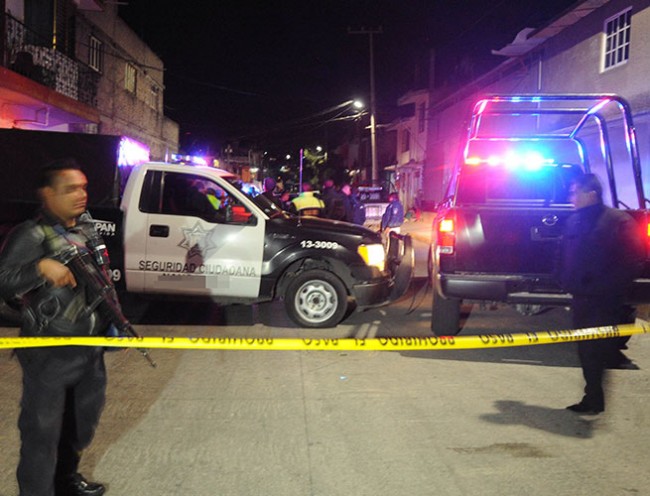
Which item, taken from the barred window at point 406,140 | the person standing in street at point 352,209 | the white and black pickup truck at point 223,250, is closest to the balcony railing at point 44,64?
the person standing in street at point 352,209

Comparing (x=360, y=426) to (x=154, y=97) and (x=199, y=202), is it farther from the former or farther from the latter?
(x=154, y=97)

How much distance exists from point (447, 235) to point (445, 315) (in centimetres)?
98

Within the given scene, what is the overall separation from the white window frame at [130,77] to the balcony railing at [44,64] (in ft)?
14.0

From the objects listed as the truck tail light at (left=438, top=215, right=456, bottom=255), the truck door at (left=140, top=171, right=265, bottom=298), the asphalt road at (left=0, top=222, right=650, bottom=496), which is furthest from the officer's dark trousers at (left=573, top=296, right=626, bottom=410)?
the truck door at (left=140, top=171, right=265, bottom=298)

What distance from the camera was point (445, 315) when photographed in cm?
691

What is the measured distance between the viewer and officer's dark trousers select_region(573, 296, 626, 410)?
4945 millimetres

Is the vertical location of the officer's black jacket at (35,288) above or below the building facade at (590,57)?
below

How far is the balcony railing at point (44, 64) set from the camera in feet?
44.8

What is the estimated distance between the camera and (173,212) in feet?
25.1

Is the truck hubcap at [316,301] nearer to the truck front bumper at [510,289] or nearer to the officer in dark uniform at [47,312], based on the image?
the truck front bumper at [510,289]

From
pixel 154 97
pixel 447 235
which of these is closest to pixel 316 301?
pixel 447 235

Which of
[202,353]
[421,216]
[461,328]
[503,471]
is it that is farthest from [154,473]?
[421,216]

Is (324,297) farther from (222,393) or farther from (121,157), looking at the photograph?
(121,157)

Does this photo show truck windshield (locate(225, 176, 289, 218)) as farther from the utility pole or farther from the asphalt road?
the utility pole
